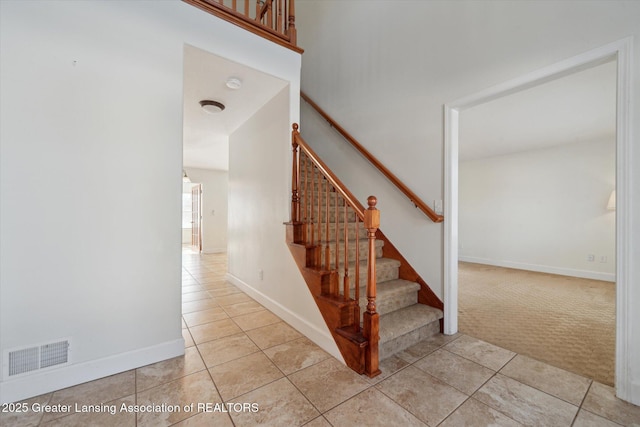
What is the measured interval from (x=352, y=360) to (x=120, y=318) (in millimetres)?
1673

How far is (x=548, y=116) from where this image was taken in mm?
3586

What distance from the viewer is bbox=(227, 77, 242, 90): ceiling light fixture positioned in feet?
8.19

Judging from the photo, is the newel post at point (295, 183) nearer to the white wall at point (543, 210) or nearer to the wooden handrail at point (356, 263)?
the wooden handrail at point (356, 263)

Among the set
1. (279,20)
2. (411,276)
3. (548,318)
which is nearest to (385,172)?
(411,276)

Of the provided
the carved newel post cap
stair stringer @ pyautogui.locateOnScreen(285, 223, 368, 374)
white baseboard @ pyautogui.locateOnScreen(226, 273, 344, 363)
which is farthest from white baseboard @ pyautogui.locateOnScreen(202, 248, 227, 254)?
the carved newel post cap

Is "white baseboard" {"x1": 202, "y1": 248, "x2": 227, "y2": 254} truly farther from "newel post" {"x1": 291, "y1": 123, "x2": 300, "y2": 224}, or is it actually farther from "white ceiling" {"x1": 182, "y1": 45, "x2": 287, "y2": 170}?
"newel post" {"x1": 291, "y1": 123, "x2": 300, "y2": 224}

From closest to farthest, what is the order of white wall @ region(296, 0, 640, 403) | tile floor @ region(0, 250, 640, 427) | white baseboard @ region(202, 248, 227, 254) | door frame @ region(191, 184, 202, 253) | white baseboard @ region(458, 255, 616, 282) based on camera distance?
tile floor @ region(0, 250, 640, 427) < white wall @ region(296, 0, 640, 403) < white baseboard @ region(458, 255, 616, 282) < white baseboard @ region(202, 248, 227, 254) < door frame @ region(191, 184, 202, 253)

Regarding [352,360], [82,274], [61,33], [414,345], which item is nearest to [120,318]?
[82,274]

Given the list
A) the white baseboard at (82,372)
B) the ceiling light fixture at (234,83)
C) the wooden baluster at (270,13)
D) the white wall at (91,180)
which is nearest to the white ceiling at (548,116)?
the wooden baluster at (270,13)

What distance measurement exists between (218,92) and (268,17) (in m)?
0.92

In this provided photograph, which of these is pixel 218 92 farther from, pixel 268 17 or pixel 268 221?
pixel 268 221

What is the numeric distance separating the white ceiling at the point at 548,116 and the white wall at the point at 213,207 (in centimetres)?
644

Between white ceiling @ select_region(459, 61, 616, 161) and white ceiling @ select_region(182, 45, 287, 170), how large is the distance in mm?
2781

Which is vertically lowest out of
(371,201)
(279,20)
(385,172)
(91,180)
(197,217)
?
(197,217)
